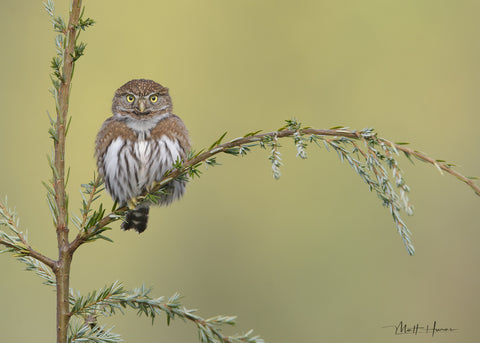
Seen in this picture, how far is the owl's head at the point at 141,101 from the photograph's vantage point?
354cm

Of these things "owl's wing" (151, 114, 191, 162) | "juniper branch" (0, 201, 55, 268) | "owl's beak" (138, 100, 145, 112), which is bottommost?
"juniper branch" (0, 201, 55, 268)

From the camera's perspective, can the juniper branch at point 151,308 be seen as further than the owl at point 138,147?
No

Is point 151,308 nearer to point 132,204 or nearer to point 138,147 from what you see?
point 132,204

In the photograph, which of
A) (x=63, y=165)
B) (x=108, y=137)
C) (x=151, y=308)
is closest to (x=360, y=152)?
(x=151, y=308)

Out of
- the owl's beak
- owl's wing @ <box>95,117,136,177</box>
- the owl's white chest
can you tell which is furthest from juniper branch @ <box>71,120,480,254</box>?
the owl's beak

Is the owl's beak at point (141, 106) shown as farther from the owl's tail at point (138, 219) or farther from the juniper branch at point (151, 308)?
the juniper branch at point (151, 308)

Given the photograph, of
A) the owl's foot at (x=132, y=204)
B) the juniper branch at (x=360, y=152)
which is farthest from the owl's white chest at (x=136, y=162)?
the juniper branch at (x=360, y=152)

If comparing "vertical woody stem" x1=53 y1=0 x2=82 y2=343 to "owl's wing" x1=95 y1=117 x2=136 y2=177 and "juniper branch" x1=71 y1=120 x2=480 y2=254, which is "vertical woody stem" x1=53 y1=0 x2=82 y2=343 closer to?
"juniper branch" x1=71 y1=120 x2=480 y2=254

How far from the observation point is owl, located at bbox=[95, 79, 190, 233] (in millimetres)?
3318

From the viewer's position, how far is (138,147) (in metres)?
3.35

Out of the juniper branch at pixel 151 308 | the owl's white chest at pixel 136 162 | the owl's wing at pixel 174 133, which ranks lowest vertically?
the juniper branch at pixel 151 308

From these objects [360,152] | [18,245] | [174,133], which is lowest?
[18,245]

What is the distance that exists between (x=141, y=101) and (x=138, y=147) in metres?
0.37

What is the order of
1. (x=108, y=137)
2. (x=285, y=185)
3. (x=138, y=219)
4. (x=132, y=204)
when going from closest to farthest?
(x=132, y=204), (x=108, y=137), (x=138, y=219), (x=285, y=185)
